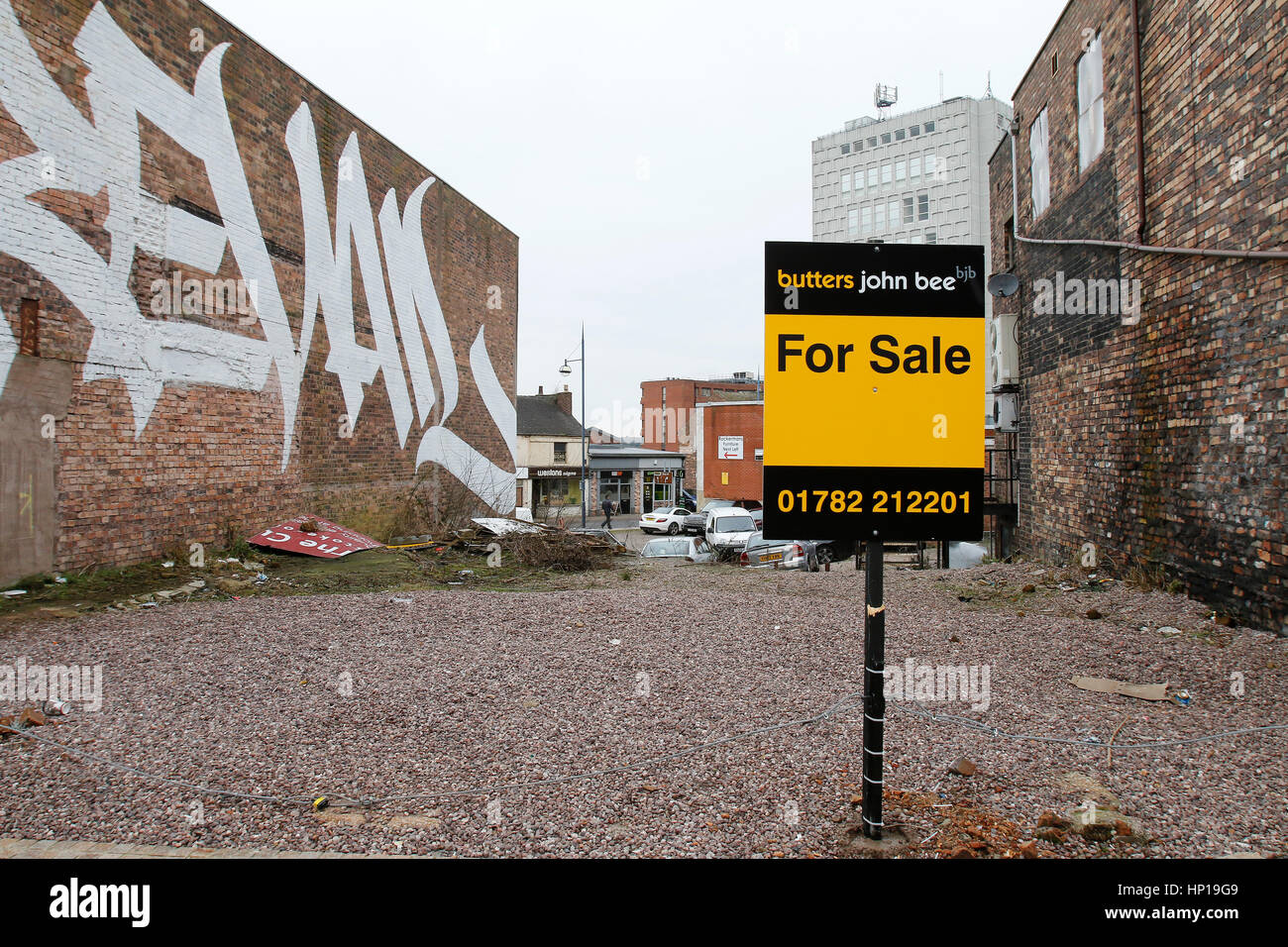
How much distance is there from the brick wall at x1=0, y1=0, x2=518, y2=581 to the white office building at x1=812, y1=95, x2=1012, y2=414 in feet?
130

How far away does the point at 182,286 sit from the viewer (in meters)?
11.2

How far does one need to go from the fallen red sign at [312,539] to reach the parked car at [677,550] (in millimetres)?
6631

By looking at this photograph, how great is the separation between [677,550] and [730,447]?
2471 centimetres

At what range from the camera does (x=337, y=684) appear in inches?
229

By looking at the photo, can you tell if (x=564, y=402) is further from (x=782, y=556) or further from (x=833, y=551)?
(x=782, y=556)

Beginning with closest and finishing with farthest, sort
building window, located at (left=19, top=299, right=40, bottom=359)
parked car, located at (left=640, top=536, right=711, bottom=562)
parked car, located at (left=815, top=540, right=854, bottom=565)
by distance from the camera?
building window, located at (left=19, top=299, right=40, bottom=359) → parked car, located at (left=815, top=540, right=854, bottom=565) → parked car, located at (left=640, top=536, right=711, bottom=562)

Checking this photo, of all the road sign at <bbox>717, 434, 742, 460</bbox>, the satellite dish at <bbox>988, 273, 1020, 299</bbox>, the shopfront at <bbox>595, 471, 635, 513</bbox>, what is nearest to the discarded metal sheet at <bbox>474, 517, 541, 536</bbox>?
the satellite dish at <bbox>988, 273, 1020, 299</bbox>

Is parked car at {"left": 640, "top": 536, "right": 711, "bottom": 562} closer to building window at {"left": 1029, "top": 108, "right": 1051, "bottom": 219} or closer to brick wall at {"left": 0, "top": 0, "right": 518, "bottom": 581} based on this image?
brick wall at {"left": 0, "top": 0, "right": 518, "bottom": 581}

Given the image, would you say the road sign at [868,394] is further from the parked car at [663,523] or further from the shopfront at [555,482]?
the shopfront at [555,482]

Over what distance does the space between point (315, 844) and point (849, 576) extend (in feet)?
35.2

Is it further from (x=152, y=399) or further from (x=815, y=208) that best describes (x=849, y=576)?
(x=815, y=208)

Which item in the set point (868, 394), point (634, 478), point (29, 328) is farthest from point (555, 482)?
point (868, 394)

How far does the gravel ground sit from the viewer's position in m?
3.52
